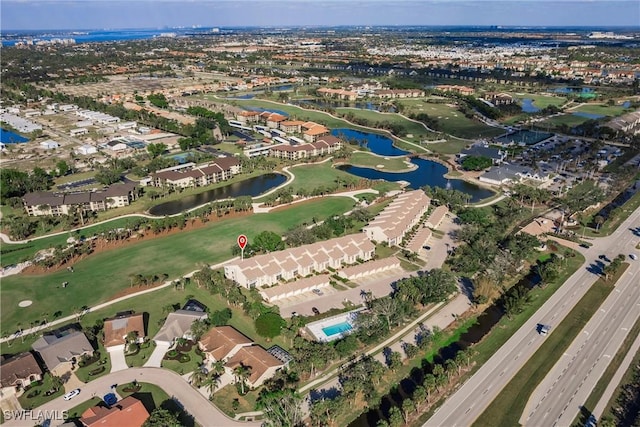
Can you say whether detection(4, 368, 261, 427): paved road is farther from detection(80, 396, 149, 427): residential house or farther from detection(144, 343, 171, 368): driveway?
detection(80, 396, 149, 427): residential house

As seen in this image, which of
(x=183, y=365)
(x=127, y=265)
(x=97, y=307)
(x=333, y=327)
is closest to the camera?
(x=183, y=365)

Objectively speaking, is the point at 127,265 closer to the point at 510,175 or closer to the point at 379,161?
the point at 379,161

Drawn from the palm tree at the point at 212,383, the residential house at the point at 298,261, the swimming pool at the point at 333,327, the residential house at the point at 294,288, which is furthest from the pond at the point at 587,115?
the palm tree at the point at 212,383

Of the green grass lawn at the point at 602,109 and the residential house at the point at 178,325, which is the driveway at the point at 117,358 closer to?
the residential house at the point at 178,325

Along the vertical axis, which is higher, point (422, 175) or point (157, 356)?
point (157, 356)

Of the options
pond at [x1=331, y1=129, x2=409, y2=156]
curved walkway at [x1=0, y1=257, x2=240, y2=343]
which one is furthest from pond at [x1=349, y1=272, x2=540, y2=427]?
pond at [x1=331, y1=129, x2=409, y2=156]

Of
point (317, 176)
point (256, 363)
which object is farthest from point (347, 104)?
point (256, 363)
